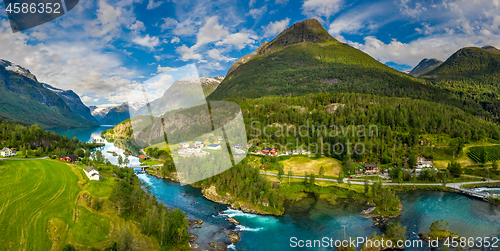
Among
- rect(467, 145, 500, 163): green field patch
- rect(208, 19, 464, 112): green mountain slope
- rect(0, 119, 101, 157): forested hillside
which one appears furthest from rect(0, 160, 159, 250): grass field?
rect(208, 19, 464, 112): green mountain slope

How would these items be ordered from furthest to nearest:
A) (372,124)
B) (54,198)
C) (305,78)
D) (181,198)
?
(305,78), (372,124), (181,198), (54,198)

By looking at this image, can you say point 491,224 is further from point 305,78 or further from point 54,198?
point 305,78

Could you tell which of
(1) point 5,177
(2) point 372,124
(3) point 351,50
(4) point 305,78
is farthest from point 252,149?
(3) point 351,50

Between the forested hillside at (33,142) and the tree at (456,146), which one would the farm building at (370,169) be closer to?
the tree at (456,146)

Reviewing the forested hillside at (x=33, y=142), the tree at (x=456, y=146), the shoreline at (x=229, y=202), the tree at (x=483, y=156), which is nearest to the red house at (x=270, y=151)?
the shoreline at (x=229, y=202)

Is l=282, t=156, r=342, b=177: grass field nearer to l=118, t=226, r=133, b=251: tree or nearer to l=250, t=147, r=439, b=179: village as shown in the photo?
l=250, t=147, r=439, b=179: village

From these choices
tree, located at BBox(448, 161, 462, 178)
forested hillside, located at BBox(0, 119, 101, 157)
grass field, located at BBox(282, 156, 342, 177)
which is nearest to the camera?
forested hillside, located at BBox(0, 119, 101, 157)
